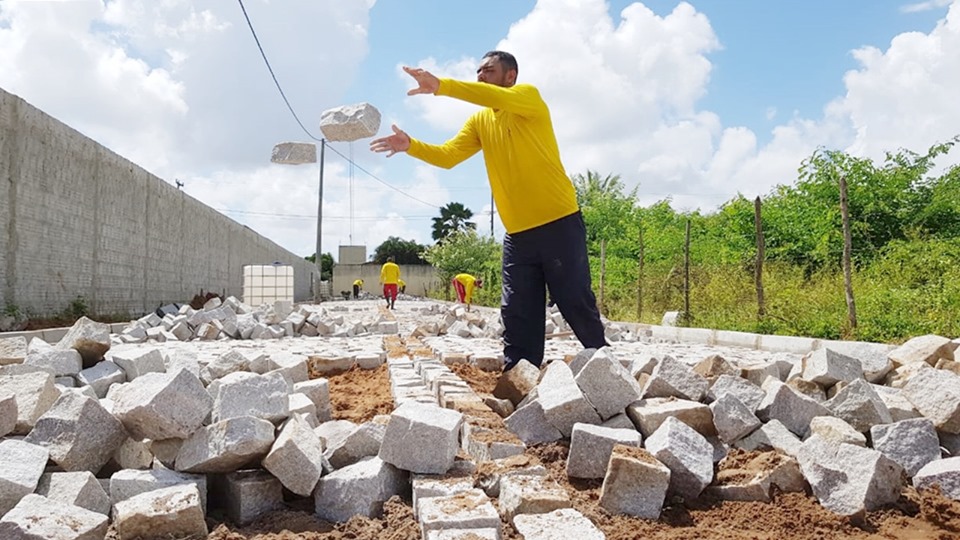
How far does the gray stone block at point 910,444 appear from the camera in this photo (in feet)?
8.59

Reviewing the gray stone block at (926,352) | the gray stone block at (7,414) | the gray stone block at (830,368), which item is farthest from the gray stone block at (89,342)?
the gray stone block at (926,352)

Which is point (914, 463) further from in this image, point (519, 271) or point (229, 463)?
point (229, 463)

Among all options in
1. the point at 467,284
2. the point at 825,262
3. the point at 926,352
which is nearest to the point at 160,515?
the point at 926,352

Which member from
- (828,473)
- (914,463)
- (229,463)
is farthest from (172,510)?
(914,463)

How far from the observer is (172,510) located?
2.09m

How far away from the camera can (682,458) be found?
2379 millimetres

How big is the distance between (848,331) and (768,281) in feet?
12.0

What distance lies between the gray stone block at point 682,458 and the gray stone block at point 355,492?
3.09ft

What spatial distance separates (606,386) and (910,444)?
3.85ft

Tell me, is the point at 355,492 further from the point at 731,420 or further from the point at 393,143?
the point at 393,143

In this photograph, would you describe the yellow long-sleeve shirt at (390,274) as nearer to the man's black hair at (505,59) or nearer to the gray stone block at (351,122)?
the gray stone block at (351,122)

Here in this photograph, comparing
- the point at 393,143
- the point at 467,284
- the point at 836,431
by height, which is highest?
the point at 393,143

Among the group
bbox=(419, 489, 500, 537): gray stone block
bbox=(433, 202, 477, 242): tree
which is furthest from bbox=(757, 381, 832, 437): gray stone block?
bbox=(433, 202, 477, 242): tree

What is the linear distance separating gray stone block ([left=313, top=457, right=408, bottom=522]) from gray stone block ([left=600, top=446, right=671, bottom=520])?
0.75 meters
